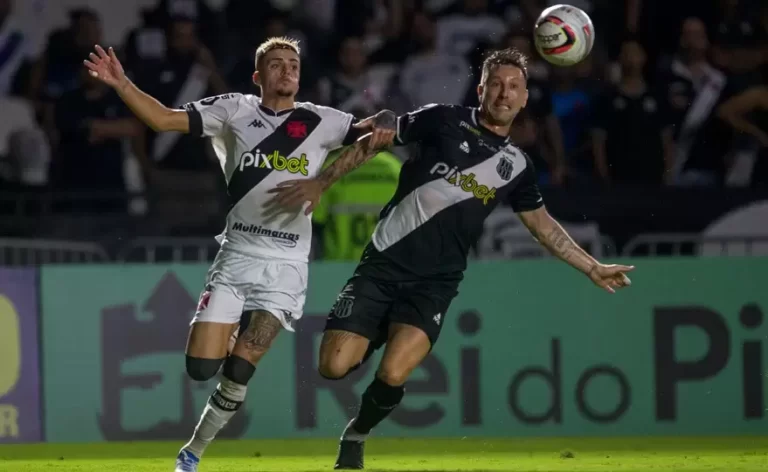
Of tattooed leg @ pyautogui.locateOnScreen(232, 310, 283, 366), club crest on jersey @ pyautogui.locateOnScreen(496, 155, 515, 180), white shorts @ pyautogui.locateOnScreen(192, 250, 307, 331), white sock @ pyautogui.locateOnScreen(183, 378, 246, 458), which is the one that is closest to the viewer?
white sock @ pyautogui.locateOnScreen(183, 378, 246, 458)

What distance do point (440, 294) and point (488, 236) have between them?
3769 mm

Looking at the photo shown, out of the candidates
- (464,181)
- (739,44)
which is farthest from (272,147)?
(739,44)

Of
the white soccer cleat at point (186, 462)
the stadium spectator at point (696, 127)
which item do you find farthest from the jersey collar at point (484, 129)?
the stadium spectator at point (696, 127)

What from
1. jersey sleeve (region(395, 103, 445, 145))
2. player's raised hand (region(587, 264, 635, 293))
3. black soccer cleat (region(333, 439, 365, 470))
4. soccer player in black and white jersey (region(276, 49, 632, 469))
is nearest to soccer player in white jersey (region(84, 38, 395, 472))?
jersey sleeve (region(395, 103, 445, 145))

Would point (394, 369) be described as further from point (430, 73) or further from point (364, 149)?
point (430, 73)

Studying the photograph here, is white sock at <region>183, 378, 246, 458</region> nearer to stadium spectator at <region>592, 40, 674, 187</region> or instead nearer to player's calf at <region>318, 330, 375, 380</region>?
player's calf at <region>318, 330, 375, 380</region>

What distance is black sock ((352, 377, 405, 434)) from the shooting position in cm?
770

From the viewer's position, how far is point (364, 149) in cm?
782

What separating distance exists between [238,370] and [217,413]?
0.26 m

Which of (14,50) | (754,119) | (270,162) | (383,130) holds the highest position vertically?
(14,50)

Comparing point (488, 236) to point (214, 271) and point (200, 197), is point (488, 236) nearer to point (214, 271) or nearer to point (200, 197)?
point (200, 197)

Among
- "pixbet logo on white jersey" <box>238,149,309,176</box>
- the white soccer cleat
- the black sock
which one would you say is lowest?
the white soccer cleat

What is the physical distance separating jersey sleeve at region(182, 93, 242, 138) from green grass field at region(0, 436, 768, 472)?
2061 millimetres

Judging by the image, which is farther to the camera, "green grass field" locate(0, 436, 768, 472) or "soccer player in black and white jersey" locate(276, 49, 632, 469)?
"green grass field" locate(0, 436, 768, 472)
